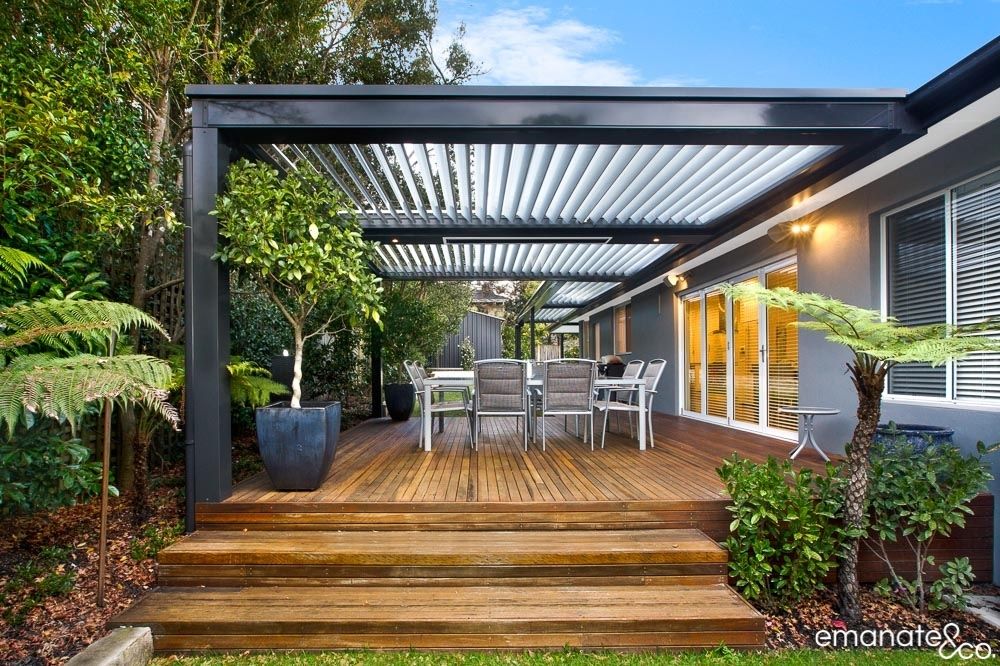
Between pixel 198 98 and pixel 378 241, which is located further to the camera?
pixel 378 241

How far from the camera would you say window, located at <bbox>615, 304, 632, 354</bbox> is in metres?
11.4

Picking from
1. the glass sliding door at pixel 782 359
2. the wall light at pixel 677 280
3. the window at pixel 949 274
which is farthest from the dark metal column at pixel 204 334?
the wall light at pixel 677 280

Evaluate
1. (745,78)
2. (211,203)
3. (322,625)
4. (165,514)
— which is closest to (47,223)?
(211,203)

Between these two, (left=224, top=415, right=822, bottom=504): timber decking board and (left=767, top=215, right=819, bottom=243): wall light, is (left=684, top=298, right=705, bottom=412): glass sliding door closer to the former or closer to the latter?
(left=224, top=415, right=822, bottom=504): timber decking board

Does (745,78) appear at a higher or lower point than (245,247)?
higher

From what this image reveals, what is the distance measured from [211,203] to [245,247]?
1.37ft

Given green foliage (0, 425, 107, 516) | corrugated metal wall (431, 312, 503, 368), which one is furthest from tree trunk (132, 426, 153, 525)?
corrugated metal wall (431, 312, 503, 368)

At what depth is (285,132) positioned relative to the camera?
11.4 feet

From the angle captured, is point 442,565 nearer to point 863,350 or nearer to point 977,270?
point 863,350

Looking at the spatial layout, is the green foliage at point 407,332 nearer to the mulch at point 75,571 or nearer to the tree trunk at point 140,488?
the mulch at point 75,571

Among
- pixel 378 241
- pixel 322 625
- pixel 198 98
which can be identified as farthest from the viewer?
pixel 378 241

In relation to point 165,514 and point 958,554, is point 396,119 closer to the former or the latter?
point 165,514

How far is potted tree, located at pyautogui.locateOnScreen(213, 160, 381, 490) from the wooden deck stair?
52cm

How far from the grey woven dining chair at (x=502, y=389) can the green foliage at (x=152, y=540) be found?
106 inches
